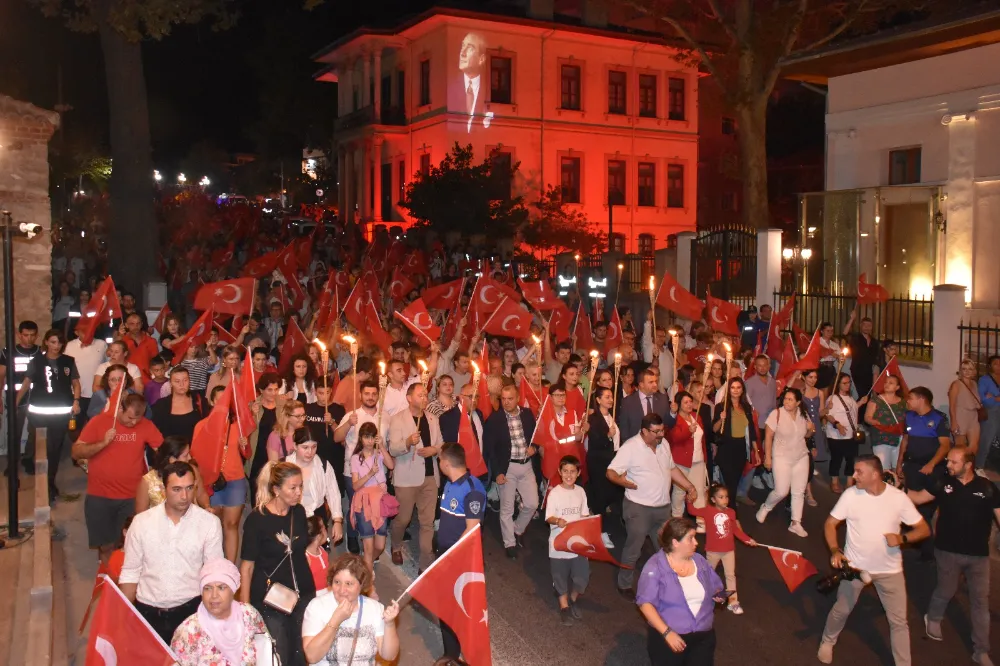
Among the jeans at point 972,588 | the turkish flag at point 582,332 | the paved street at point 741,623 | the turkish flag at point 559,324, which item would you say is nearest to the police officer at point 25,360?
the paved street at point 741,623

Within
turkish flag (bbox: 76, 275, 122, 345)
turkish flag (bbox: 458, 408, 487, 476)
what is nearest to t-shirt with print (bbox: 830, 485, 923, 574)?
turkish flag (bbox: 458, 408, 487, 476)

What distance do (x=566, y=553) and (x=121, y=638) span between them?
3924mm

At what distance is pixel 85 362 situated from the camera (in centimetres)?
1180

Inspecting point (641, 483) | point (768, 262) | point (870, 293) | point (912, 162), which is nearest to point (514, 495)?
point (641, 483)

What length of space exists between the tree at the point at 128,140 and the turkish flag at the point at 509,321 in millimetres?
10603

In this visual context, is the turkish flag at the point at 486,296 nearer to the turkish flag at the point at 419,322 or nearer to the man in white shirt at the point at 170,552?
the turkish flag at the point at 419,322

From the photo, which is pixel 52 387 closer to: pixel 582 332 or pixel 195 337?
pixel 195 337

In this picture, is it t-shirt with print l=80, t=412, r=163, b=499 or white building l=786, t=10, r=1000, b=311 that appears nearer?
t-shirt with print l=80, t=412, r=163, b=499

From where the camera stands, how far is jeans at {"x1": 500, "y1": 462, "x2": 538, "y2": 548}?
33.3 ft

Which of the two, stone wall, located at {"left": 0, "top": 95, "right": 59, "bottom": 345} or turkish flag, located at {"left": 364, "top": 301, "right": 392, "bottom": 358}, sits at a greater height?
stone wall, located at {"left": 0, "top": 95, "right": 59, "bottom": 345}

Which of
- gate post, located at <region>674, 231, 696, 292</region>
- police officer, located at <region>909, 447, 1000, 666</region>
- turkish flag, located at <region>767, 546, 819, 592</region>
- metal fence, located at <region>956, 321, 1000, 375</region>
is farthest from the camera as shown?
gate post, located at <region>674, 231, 696, 292</region>

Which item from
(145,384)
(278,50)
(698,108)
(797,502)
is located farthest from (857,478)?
(278,50)

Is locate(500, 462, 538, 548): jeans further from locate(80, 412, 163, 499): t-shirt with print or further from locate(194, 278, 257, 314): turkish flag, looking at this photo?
locate(194, 278, 257, 314): turkish flag

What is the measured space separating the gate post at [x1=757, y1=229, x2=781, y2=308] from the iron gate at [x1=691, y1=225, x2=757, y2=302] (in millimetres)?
333
